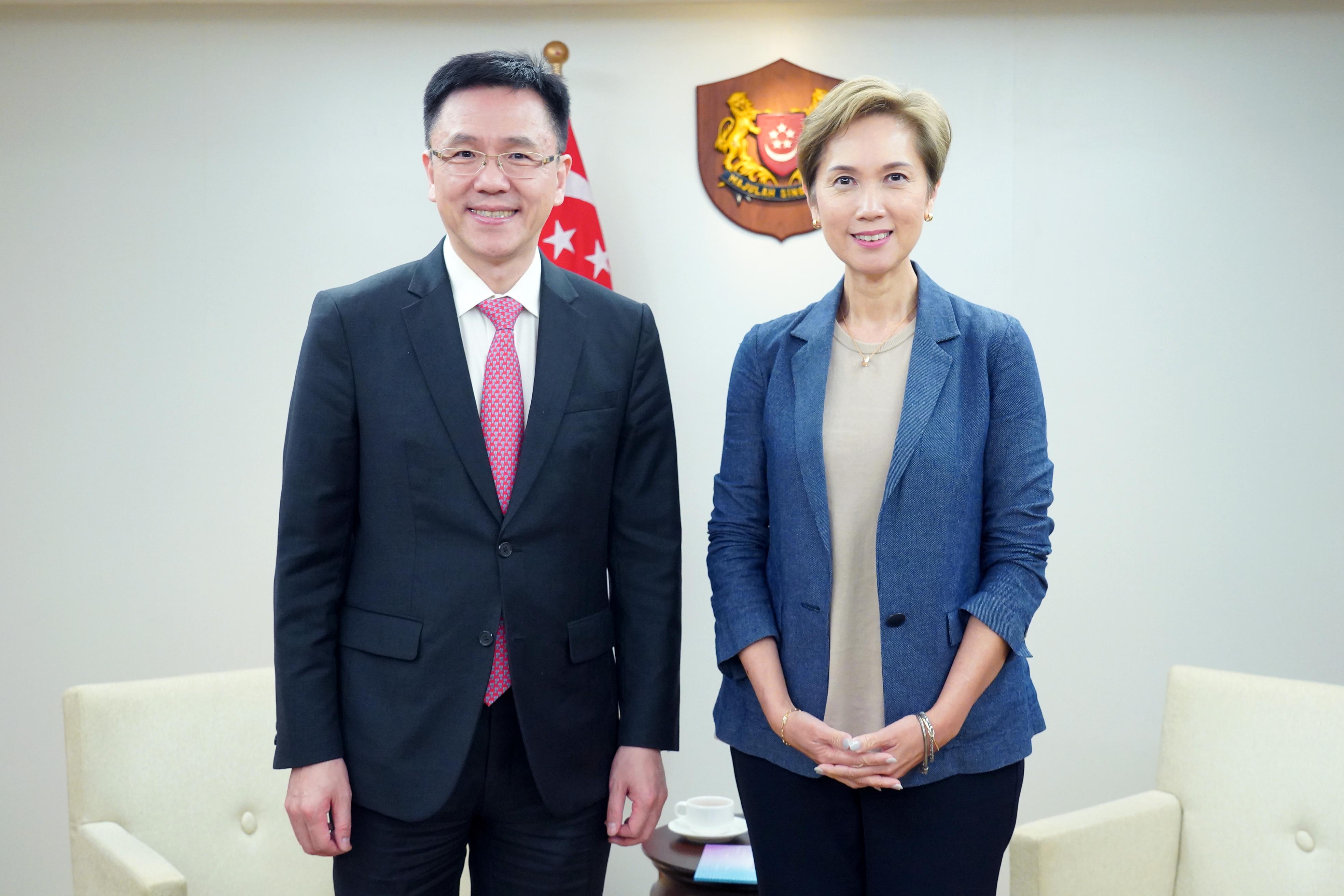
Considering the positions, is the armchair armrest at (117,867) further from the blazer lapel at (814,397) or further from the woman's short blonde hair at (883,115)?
the woman's short blonde hair at (883,115)

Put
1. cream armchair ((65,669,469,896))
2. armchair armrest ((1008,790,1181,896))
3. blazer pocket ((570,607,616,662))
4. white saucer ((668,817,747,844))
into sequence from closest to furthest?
blazer pocket ((570,607,616,662)), armchair armrest ((1008,790,1181,896)), cream armchair ((65,669,469,896)), white saucer ((668,817,747,844))

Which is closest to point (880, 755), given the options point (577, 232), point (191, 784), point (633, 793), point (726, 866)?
point (633, 793)

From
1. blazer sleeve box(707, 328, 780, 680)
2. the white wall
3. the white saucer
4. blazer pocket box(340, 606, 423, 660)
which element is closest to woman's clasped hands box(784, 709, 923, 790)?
blazer sleeve box(707, 328, 780, 680)

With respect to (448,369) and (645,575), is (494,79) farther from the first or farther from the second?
(645,575)

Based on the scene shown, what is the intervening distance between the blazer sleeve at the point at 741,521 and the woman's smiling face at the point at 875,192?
0.23 metres

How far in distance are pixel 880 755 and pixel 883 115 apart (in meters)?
0.88

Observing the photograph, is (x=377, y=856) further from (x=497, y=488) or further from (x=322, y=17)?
(x=322, y=17)

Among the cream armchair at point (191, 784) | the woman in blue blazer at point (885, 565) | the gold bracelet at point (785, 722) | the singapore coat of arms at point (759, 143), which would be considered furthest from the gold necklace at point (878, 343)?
the singapore coat of arms at point (759, 143)

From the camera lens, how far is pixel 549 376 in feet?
5.24

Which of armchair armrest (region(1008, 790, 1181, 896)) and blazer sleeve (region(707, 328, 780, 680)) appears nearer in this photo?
blazer sleeve (region(707, 328, 780, 680))

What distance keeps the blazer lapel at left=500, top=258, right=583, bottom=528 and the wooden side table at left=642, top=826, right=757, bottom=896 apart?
1.04m

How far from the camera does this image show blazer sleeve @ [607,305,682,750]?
1.65 metres

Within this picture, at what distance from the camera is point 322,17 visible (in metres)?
3.31

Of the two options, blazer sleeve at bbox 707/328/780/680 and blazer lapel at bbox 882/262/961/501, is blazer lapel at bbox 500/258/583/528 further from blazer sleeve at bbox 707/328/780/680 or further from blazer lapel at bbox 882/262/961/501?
blazer lapel at bbox 882/262/961/501
